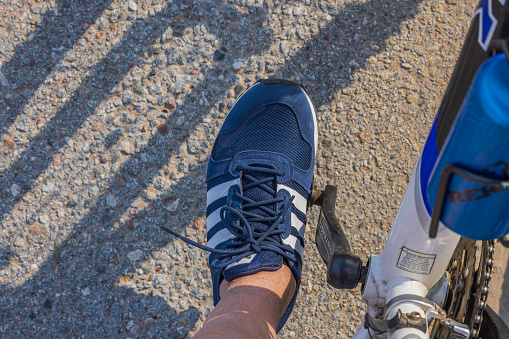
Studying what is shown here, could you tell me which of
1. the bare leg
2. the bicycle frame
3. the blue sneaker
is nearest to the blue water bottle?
the bicycle frame

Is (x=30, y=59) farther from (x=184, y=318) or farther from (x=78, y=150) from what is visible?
(x=184, y=318)

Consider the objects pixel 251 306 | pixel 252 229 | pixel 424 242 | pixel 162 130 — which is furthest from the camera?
pixel 162 130

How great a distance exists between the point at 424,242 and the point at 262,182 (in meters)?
0.83

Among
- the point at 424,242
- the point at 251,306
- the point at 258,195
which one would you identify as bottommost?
the point at 251,306

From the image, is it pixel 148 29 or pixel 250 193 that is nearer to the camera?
pixel 250 193

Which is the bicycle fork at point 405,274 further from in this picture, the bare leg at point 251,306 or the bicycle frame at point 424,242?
the bare leg at point 251,306

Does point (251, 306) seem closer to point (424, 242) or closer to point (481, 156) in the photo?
point (424, 242)

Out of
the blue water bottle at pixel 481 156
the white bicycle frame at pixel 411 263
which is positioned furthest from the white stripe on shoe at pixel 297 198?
the blue water bottle at pixel 481 156

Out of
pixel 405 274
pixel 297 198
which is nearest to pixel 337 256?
pixel 405 274

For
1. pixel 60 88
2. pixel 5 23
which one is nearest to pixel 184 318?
pixel 60 88

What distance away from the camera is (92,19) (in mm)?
1898

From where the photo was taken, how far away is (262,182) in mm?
1626

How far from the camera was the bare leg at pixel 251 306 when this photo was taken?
1201 mm

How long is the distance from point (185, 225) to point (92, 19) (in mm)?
1096
